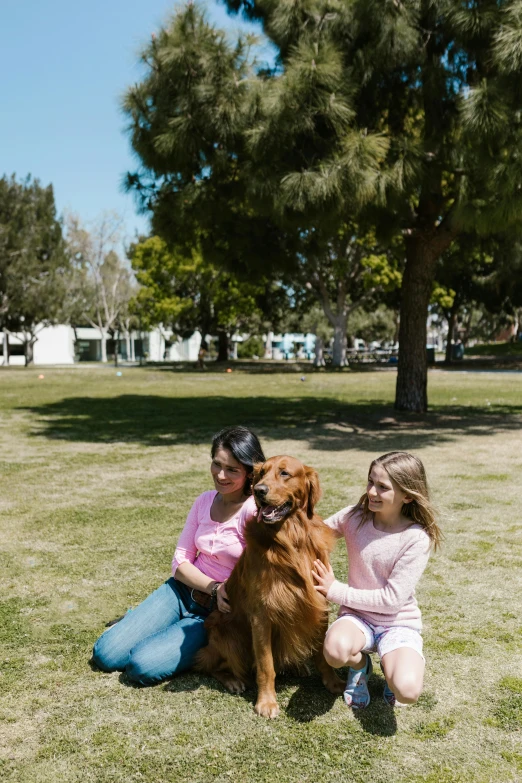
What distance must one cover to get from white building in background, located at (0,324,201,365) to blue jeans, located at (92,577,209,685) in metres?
51.7

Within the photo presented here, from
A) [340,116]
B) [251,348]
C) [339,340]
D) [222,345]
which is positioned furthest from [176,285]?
[340,116]

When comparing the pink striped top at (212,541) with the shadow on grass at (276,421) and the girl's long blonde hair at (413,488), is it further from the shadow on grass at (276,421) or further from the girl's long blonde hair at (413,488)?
the shadow on grass at (276,421)

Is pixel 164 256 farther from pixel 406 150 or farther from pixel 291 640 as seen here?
pixel 291 640

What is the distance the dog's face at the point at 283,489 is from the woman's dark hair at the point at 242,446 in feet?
1.12

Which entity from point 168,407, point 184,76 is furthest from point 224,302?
point 184,76

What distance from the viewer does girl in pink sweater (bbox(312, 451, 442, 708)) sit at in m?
2.89

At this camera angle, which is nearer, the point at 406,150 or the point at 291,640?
the point at 291,640

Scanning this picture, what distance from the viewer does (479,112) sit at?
8672 mm

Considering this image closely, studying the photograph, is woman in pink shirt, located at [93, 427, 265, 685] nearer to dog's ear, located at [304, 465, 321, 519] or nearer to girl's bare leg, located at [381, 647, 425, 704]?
dog's ear, located at [304, 465, 321, 519]

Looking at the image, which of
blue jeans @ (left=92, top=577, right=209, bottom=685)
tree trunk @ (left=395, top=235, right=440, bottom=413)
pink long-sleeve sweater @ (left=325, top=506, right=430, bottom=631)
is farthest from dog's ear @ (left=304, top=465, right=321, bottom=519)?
tree trunk @ (left=395, top=235, right=440, bottom=413)

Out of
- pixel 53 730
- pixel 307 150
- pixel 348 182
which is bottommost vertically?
pixel 53 730

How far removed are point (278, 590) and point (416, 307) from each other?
10.4 meters

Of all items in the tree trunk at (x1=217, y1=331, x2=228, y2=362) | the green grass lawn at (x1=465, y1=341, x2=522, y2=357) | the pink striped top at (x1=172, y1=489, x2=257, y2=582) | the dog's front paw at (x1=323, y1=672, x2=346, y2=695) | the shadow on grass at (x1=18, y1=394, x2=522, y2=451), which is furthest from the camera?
the tree trunk at (x1=217, y1=331, x2=228, y2=362)

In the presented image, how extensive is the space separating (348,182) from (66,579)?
627cm
